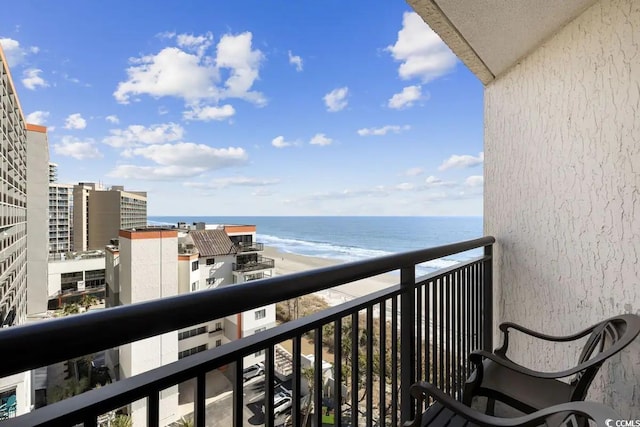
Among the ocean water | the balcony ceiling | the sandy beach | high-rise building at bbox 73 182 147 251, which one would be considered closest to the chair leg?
the balcony ceiling

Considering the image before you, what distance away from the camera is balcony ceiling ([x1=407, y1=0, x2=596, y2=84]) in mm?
1395

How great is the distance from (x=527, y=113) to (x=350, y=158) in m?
30.3

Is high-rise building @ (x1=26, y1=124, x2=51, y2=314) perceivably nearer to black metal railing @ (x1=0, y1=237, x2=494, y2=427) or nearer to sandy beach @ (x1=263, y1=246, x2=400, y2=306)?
sandy beach @ (x1=263, y1=246, x2=400, y2=306)

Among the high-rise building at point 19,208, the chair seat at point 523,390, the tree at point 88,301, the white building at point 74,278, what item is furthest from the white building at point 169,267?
the chair seat at point 523,390

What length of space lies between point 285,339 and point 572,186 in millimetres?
1713

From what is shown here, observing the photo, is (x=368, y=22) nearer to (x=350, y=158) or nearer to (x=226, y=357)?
(x=350, y=158)

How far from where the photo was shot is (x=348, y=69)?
27.5m

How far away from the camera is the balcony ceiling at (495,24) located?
54.9 inches

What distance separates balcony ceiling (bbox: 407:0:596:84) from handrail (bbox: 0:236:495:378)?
127cm

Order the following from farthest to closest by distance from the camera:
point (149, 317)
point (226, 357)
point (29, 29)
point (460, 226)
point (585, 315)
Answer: point (460, 226), point (29, 29), point (585, 315), point (226, 357), point (149, 317)

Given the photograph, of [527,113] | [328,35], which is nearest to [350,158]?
[328,35]

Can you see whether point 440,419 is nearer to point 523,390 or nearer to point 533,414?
point 523,390

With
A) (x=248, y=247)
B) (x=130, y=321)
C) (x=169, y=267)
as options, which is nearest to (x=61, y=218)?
(x=248, y=247)

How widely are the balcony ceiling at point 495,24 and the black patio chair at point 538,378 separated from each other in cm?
131
